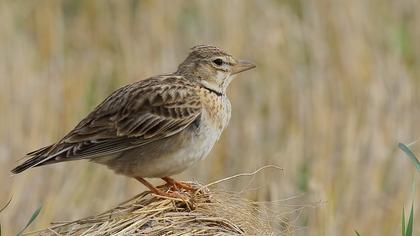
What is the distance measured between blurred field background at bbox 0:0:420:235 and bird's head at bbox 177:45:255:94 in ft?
4.62

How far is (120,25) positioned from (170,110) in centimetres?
662

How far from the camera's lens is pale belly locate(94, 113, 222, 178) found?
6973 millimetres

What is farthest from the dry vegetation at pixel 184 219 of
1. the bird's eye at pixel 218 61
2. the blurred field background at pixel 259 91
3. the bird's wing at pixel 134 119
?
the blurred field background at pixel 259 91

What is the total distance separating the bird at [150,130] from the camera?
22.9ft

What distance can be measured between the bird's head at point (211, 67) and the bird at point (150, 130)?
0.50 ft

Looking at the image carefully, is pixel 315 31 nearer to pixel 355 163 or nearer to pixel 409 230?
pixel 355 163

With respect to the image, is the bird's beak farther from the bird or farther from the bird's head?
the bird

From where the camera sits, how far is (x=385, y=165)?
34.8 ft

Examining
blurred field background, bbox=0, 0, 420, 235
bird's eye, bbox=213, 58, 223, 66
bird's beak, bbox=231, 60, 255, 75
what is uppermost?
bird's eye, bbox=213, 58, 223, 66

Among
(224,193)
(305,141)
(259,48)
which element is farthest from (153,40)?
(224,193)

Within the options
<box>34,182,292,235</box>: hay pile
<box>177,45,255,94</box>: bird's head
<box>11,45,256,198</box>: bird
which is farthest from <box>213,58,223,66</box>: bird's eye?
<box>34,182,292,235</box>: hay pile

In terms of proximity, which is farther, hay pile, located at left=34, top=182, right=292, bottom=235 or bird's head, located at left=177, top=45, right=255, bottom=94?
bird's head, located at left=177, top=45, right=255, bottom=94

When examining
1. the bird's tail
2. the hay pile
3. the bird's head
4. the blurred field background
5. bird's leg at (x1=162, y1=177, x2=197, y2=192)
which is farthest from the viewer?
the blurred field background

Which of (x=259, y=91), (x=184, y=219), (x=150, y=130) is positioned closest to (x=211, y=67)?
(x=150, y=130)
